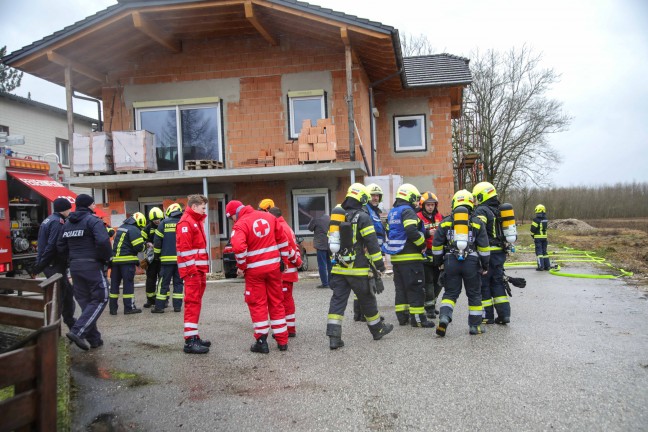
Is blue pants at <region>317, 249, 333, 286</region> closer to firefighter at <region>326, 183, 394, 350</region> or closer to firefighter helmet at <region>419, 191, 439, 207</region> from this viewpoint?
firefighter helmet at <region>419, 191, 439, 207</region>

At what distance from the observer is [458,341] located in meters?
6.22

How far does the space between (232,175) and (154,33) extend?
4360 millimetres

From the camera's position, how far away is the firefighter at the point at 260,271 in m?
5.98

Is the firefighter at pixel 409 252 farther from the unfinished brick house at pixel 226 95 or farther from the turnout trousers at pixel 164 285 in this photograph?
the unfinished brick house at pixel 226 95

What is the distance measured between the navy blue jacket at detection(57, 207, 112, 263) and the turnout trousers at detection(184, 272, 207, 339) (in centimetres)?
122

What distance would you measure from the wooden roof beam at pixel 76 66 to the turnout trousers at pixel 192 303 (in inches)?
420

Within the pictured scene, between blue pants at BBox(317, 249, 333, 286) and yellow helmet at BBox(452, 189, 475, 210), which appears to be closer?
yellow helmet at BBox(452, 189, 475, 210)

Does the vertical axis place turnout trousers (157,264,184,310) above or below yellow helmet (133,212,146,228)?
below

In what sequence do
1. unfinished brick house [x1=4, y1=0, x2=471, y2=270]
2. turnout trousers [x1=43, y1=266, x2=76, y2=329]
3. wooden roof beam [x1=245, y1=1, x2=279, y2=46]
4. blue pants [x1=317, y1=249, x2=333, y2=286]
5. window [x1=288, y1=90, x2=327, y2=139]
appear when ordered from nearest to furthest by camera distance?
turnout trousers [x1=43, y1=266, x2=76, y2=329] → blue pants [x1=317, y1=249, x2=333, y2=286] → wooden roof beam [x1=245, y1=1, x2=279, y2=46] → unfinished brick house [x1=4, y1=0, x2=471, y2=270] → window [x1=288, y1=90, x2=327, y2=139]

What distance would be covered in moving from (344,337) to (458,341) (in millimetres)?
1438

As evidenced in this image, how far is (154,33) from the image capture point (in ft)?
45.2

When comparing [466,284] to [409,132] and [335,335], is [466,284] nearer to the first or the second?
[335,335]

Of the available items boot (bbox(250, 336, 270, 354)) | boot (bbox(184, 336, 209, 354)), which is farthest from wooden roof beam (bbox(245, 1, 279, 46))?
boot (bbox(250, 336, 270, 354))

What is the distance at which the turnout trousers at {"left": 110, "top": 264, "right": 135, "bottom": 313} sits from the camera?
8.80 meters
